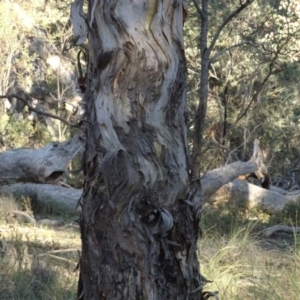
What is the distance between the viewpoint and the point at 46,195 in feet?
31.8

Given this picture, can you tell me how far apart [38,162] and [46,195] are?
0.94 meters

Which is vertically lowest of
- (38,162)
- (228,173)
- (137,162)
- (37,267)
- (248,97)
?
(37,267)

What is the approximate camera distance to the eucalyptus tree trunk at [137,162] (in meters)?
3.06

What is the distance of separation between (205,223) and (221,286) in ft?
11.4

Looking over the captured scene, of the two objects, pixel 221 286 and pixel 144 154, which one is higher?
pixel 144 154

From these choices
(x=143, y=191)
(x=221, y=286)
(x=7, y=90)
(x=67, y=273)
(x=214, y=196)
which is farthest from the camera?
(x=7, y=90)

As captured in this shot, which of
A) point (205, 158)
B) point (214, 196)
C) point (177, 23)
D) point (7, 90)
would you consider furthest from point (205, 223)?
point (7, 90)

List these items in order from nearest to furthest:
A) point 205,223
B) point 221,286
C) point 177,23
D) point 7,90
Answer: point 177,23 → point 221,286 → point 205,223 → point 7,90

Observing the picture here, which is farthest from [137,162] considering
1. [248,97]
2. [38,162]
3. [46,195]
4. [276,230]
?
[248,97]

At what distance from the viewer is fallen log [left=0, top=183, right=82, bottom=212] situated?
9.53 metres

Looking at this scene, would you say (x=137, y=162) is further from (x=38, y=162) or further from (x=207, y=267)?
(x=38, y=162)

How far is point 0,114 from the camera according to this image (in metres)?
20.9

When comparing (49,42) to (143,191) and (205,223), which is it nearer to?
(205,223)

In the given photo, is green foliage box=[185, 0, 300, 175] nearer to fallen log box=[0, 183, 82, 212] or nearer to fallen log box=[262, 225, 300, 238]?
fallen log box=[0, 183, 82, 212]
